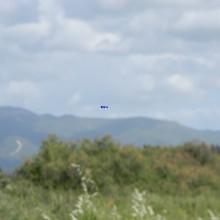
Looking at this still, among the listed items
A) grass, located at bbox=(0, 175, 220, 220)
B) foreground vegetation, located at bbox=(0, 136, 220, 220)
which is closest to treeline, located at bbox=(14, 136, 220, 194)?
foreground vegetation, located at bbox=(0, 136, 220, 220)

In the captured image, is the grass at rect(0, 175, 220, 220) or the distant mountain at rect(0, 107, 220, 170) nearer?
the grass at rect(0, 175, 220, 220)

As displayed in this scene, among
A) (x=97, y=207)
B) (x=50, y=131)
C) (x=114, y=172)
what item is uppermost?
(x=50, y=131)

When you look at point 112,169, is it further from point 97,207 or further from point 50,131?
point 97,207

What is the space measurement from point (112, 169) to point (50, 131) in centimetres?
254

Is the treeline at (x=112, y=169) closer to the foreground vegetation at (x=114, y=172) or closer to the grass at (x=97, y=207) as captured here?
the foreground vegetation at (x=114, y=172)

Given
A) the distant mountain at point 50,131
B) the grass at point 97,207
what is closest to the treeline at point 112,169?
the distant mountain at point 50,131

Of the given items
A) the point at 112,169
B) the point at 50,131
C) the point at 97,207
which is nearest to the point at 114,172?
the point at 112,169

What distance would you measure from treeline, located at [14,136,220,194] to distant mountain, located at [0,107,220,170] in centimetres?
55

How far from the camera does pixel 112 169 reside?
79.0 ft

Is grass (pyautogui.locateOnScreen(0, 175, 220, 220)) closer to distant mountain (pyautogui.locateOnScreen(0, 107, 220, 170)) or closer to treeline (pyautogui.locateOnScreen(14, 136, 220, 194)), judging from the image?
treeline (pyautogui.locateOnScreen(14, 136, 220, 194))

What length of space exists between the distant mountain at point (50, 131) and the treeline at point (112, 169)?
1.82 ft

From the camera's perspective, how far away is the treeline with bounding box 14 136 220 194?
23.3 m

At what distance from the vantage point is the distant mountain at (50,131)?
2616 cm

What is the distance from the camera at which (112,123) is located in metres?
34.2
